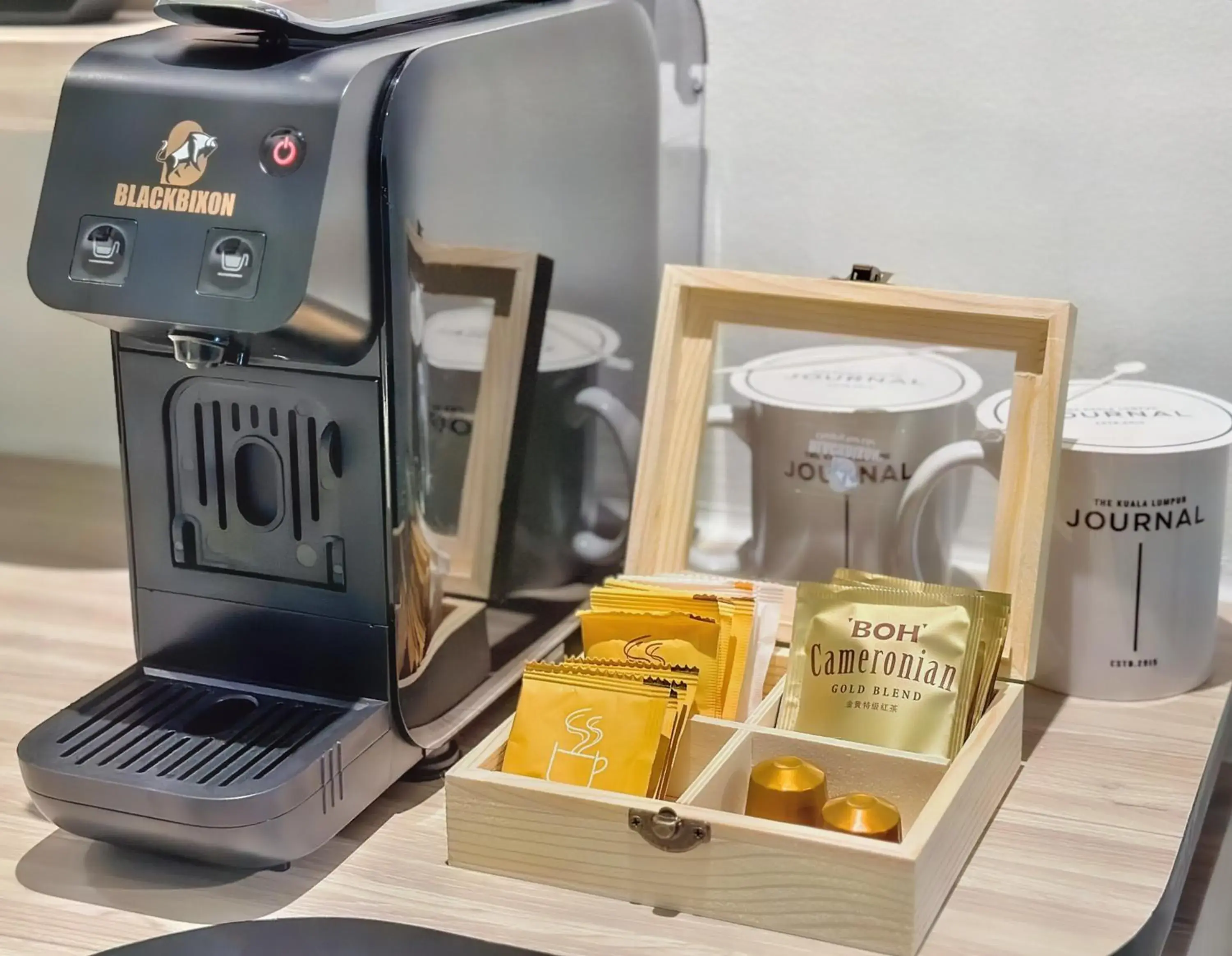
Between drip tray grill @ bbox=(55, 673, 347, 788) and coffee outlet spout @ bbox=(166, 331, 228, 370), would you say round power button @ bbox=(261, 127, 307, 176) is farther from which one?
drip tray grill @ bbox=(55, 673, 347, 788)

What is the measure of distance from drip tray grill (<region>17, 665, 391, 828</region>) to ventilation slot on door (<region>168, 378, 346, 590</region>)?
68mm

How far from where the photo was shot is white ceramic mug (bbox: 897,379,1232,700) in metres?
0.87

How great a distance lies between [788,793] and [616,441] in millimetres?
324

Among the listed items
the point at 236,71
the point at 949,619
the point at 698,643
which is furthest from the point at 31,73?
the point at 949,619

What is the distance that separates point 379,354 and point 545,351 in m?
0.18

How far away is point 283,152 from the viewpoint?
26.9 inches

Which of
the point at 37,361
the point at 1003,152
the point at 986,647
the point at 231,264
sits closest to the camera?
the point at 231,264

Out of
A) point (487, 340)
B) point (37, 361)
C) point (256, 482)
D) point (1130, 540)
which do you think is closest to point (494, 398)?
point (487, 340)

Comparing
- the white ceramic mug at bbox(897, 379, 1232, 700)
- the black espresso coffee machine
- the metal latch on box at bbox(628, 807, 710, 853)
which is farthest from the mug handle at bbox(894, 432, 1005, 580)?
the metal latch on box at bbox(628, 807, 710, 853)

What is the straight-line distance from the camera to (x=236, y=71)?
0.71m

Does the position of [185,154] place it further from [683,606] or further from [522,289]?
[683,606]

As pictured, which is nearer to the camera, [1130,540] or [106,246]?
A: [106,246]

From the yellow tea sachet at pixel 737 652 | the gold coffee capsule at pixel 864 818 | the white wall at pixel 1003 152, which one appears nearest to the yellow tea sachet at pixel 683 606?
the yellow tea sachet at pixel 737 652

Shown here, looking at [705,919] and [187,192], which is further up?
[187,192]
